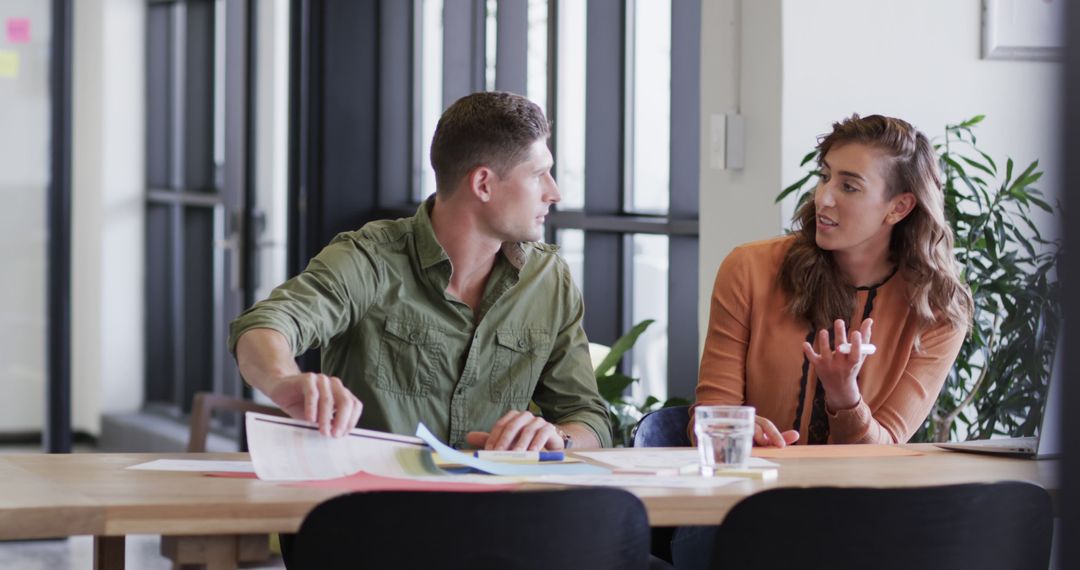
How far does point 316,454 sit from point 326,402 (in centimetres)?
6

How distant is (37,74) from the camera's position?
15.9ft

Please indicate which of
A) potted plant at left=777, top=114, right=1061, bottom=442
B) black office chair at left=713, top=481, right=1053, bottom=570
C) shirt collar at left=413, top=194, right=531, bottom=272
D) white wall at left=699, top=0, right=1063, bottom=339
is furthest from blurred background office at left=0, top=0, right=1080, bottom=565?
shirt collar at left=413, top=194, right=531, bottom=272

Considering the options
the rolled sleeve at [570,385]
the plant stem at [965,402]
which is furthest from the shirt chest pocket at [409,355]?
the plant stem at [965,402]

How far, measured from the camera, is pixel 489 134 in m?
2.31

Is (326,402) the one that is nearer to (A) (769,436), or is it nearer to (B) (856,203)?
(A) (769,436)

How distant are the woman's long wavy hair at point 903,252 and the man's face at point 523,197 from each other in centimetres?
47

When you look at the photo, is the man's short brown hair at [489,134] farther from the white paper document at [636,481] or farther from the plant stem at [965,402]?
the plant stem at [965,402]

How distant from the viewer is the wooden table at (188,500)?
1.41 m

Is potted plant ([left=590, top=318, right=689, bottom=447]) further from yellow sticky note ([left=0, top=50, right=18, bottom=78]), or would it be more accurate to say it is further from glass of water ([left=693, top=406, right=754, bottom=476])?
yellow sticky note ([left=0, top=50, right=18, bottom=78])

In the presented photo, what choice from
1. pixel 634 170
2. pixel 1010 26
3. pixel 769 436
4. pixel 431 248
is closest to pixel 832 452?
pixel 769 436

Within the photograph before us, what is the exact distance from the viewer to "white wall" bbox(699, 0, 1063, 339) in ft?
9.67

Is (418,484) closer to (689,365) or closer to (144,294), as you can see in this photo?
(689,365)

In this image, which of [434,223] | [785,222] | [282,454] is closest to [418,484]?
[282,454]

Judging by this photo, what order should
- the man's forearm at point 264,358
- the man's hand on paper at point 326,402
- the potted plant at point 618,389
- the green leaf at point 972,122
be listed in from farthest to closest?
the potted plant at point 618,389 < the green leaf at point 972,122 < the man's forearm at point 264,358 < the man's hand on paper at point 326,402
